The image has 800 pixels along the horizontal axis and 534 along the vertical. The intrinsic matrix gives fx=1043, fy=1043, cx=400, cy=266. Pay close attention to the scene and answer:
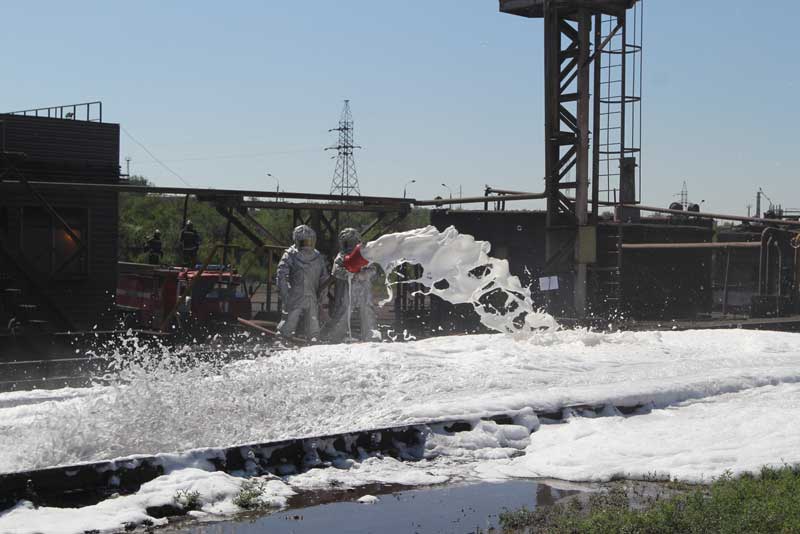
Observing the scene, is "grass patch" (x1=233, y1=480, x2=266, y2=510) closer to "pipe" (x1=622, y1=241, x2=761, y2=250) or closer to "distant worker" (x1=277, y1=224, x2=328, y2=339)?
"distant worker" (x1=277, y1=224, x2=328, y2=339)

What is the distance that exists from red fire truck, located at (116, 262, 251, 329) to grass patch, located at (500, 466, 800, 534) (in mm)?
14140

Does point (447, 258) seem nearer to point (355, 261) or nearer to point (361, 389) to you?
point (355, 261)

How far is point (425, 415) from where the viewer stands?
32.8 feet

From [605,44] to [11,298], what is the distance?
12024mm

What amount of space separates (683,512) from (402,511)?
1952 millimetres

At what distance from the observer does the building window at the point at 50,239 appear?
88.2 ft

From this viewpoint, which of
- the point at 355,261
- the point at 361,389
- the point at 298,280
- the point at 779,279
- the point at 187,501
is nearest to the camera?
the point at 187,501

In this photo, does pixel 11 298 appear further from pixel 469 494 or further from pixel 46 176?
pixel 469 494

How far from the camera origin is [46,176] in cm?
2767

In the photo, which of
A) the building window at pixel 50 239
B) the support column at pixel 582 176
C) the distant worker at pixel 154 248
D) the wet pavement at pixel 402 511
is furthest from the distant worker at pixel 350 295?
the building window at pixel 50 239

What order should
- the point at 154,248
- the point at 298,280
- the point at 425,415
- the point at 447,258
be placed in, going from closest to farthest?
the point at 425,415
the point at 447,258
the point at 298,280
the point at 154,248

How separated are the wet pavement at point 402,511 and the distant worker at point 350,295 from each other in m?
8.28

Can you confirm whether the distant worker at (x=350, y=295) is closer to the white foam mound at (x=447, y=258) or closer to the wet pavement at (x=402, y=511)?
the white foam mound at (x=447, y=258)

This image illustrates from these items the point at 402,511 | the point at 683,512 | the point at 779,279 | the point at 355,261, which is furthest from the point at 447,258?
the point at 779,279
